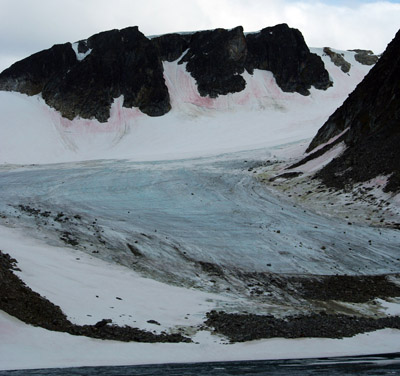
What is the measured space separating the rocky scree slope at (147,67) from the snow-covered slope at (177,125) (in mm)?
1634

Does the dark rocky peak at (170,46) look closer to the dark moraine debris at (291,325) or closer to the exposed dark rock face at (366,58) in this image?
the exposed dark rock face at (366,58)

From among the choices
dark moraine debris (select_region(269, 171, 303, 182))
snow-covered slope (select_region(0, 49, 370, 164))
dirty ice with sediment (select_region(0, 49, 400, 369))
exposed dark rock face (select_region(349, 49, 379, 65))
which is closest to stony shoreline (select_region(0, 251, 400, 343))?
dirty ice with sediment (select_region(0, 49, 400, 369))

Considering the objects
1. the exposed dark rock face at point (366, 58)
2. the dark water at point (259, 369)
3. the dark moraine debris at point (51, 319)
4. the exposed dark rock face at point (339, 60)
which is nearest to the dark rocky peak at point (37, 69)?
the exposed dark rock face at point (339, 60)

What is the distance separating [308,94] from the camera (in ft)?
263

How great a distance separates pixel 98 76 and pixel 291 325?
2587 inches

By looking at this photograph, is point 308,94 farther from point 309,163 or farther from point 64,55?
point 309,163

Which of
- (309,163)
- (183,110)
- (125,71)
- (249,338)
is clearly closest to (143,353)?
(249,338)

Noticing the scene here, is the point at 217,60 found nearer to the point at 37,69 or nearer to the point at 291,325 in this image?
the point at 37,69

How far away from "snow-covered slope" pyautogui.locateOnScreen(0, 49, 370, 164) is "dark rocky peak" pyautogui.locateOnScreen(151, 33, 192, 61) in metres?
1.44

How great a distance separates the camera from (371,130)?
37594mm

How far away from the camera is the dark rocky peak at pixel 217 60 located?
3113 inches

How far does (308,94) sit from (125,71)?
26.1 meters

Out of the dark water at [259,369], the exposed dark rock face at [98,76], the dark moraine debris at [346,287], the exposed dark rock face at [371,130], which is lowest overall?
the dark moraine debris at [346,287]

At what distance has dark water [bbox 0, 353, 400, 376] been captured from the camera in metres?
11.1
